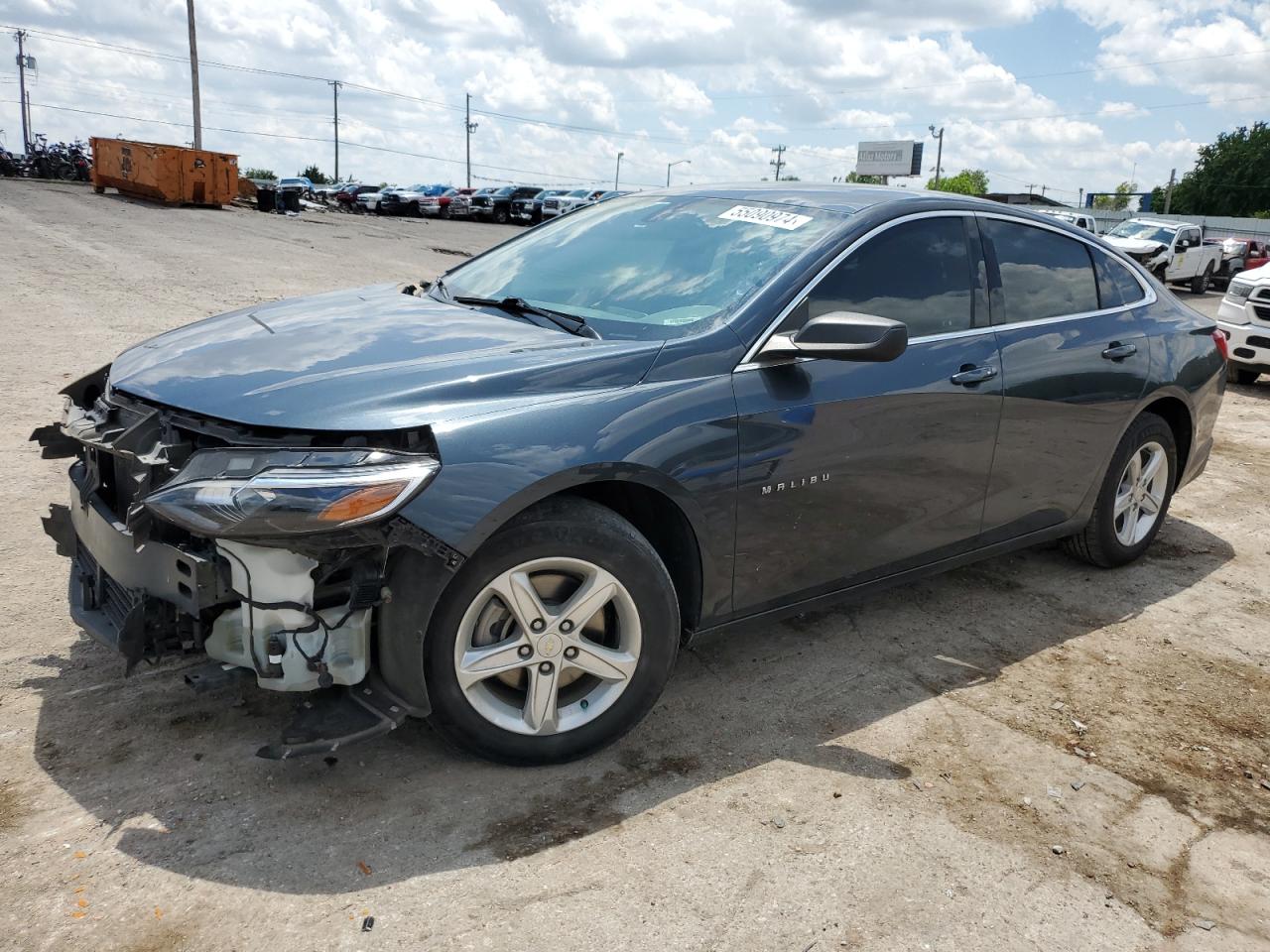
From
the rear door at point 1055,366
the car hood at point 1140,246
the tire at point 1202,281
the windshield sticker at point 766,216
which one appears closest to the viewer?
the windshield sticker at point 766,216

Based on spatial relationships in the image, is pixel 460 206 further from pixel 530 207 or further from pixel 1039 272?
pixel 1039 272

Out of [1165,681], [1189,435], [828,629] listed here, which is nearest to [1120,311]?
[1189,435]

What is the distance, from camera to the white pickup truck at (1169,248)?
2303cm

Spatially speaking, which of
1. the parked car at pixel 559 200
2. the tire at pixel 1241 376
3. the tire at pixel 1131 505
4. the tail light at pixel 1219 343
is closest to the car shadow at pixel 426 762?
the tire at pixel 1131 505

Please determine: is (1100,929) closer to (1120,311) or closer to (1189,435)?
(1120,311)

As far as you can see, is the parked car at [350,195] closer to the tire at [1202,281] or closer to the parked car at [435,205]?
the parked car at [435,205]

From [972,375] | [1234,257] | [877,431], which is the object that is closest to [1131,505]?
[972,375]

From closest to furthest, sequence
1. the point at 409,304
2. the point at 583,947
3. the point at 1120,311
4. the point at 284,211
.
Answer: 1. the point at 583,947
2. the point at 409,304
3. the point at 1120,311
4. the point at 284,211

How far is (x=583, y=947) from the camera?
7.72 ft

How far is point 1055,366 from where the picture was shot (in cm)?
418

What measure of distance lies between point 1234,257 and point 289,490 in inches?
1200

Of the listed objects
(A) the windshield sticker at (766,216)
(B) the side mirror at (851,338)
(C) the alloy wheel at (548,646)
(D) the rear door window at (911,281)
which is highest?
(A) the windshield sticker at (766,216)

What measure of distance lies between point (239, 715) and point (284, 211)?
107 ft

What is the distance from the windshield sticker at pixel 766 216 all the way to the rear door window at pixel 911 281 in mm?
253
